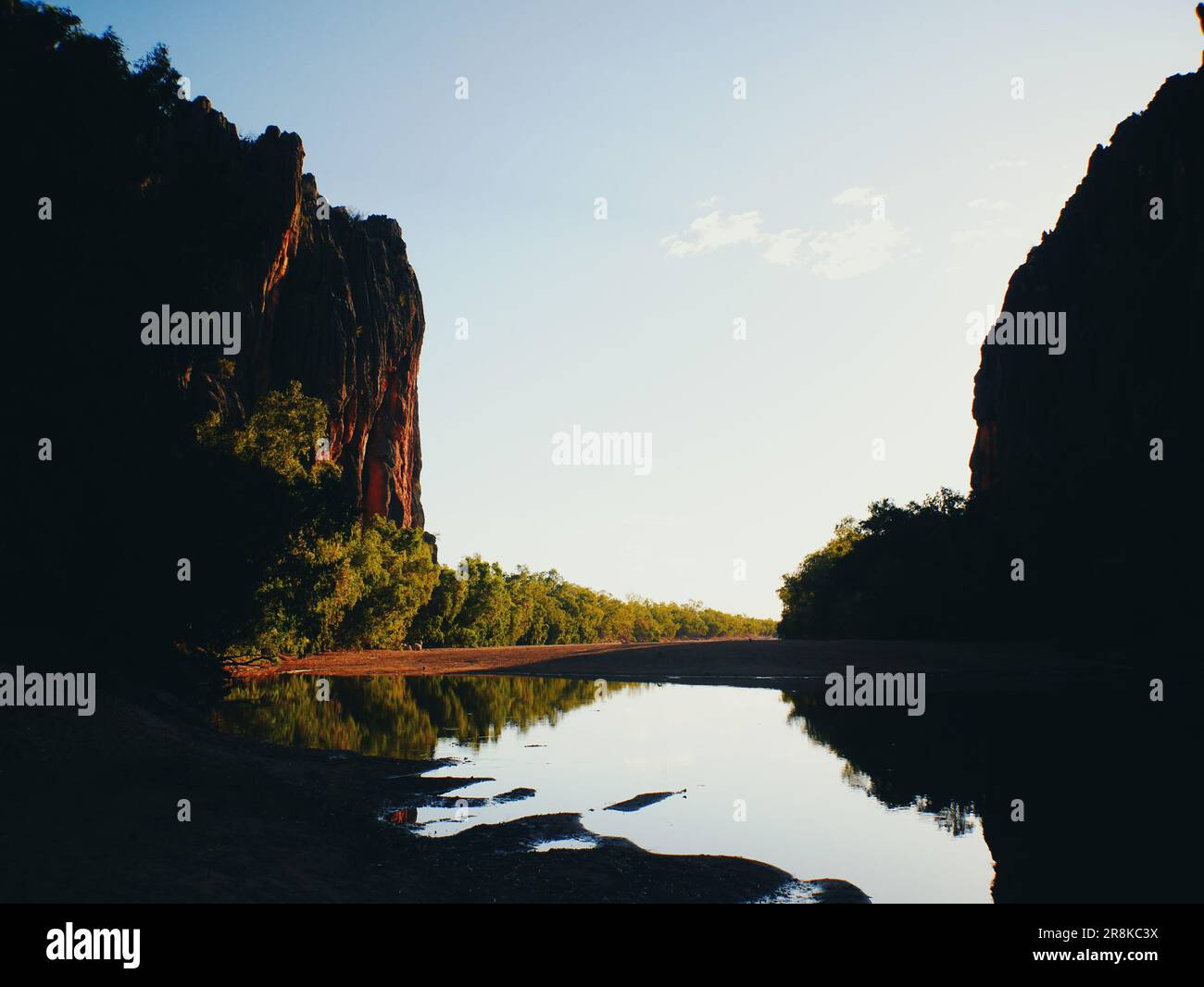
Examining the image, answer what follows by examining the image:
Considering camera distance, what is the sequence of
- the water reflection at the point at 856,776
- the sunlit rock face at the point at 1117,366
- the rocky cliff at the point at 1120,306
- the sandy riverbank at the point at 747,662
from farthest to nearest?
the rocky cliff at the point at 1120,306
the sunlit rock face at the point at 1117,366
the sandy riverbank at the point at 747,662
the water reflection at the point at 856,776

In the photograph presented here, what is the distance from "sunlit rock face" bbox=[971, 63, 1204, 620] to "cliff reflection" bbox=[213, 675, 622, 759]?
36422 mm

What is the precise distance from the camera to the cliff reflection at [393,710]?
2619 cm

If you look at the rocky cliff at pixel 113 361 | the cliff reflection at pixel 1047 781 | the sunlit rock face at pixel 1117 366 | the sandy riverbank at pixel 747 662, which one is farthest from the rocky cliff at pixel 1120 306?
the rocky cliff at pixel 113 361

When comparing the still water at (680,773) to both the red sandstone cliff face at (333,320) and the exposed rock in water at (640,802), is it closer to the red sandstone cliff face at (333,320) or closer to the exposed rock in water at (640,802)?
the exposed rock in water at (640,802)

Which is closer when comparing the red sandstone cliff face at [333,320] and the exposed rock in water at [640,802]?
the exposed rock in water at [640,802]

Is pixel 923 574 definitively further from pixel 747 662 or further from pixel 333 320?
pixel 333 320

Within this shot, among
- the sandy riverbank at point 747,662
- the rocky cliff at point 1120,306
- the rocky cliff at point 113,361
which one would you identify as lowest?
the sandy riverbank at point 747,662

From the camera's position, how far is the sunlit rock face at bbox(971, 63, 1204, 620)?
2231 inches

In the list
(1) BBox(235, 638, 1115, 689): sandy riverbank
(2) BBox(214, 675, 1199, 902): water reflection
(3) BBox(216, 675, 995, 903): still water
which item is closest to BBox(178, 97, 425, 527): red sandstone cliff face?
(1) BBox(235, 638, 1115, 689): sandy riverbank

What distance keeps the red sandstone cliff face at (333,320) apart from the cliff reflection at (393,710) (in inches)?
983

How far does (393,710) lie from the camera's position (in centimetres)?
3619

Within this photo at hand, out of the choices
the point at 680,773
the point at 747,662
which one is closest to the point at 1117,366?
the point at 747,662

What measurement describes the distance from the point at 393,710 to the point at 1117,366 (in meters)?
68.8

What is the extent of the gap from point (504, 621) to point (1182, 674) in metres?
93.8
